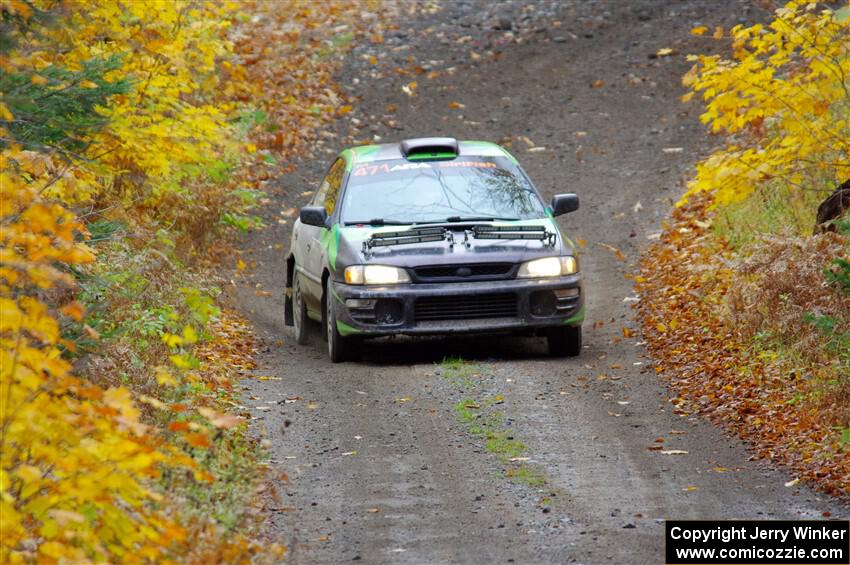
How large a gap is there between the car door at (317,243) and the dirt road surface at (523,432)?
597mm

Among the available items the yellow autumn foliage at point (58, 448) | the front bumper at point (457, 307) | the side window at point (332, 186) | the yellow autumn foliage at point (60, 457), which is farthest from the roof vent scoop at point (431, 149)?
the yellow autumn foliage at point (60, 457)

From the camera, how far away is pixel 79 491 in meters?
4.80

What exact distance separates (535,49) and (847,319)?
1721 centimetres

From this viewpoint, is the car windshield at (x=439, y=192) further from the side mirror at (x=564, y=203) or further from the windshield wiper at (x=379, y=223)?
the side mirror at (x=564, y=203)

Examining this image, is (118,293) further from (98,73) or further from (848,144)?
(848,144)

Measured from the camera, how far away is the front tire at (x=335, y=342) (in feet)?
36.9

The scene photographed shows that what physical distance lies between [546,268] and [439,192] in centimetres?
147

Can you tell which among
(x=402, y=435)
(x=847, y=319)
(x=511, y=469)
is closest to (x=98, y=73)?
(x=402, y=435)

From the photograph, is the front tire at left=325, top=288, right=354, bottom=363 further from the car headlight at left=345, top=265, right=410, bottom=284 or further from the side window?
the side window

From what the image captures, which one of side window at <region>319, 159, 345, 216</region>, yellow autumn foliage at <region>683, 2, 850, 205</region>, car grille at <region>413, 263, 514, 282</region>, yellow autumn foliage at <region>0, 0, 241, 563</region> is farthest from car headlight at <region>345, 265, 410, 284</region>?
yellow autumn foliage at <region>0, 0, 241, 563</region>

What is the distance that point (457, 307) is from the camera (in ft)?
35.7

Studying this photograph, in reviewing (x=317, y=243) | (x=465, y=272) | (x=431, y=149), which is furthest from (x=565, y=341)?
(x=317, y=243)

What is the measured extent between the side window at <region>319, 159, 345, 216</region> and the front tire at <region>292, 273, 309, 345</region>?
86 centimetres

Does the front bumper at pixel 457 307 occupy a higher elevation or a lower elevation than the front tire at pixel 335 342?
higher
